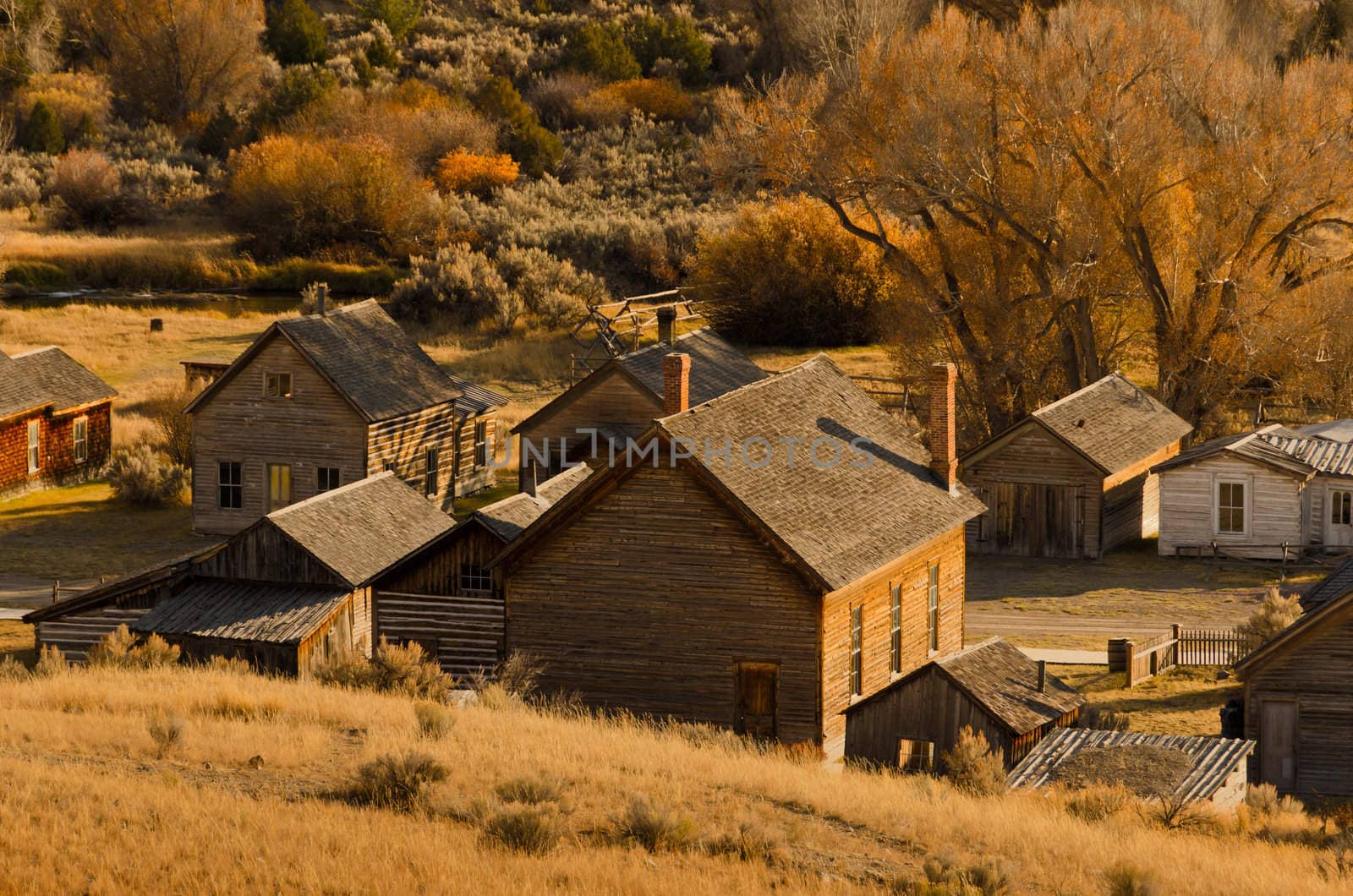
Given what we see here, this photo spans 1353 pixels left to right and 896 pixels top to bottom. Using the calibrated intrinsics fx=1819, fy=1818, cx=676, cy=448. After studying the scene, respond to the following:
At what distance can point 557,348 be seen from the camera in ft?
231

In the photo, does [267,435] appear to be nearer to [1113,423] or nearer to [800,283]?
[1113,423]

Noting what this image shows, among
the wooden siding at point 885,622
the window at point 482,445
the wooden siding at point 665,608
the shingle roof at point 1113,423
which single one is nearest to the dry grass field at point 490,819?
the wooden siding at point 665,608

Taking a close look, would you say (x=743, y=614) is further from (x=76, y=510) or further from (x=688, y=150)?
(x=688, y=150)

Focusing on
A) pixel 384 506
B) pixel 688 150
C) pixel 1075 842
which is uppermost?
pixel 688 150

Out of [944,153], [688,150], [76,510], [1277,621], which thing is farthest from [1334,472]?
[688,150]

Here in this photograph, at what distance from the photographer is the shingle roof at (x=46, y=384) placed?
160ft

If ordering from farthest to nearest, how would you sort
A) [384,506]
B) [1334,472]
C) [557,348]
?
[557,348], [1334,472], [384,506]

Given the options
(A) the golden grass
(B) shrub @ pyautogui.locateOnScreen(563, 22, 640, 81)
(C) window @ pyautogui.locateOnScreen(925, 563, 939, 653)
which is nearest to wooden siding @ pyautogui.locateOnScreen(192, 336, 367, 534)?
(C) window @ pyautogui.locateOnScreen(925, 563, 939, 653)

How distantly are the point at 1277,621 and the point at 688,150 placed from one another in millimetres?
75070

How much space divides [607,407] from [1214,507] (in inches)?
589

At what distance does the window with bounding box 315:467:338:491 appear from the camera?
45219 millimetres

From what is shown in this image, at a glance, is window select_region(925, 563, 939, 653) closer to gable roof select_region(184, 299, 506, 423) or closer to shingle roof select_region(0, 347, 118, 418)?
gable roof select_region(184, 299, 506, 423)

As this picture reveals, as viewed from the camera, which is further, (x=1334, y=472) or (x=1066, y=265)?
(x=1066, y=265)

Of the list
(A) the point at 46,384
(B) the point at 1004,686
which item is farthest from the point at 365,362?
(B) the point at 1004,686
